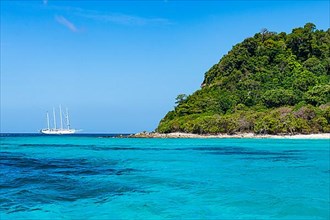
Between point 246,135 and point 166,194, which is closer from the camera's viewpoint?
point 166,194

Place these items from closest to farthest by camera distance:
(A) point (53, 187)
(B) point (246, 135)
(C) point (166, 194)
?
(C) point (166, 194), (A) point (53, 187), (B) point (246, 135)

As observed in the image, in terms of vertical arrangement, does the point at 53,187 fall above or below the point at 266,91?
below

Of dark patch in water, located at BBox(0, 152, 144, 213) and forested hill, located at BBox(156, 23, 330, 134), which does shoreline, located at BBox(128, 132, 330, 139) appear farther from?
dark patch in water, located at BBox(0, 152, 144, 213)

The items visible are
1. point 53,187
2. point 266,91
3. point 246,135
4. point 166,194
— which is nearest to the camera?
point 166,194

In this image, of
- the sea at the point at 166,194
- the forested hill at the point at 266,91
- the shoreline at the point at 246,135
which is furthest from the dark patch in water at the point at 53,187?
the forested hill at the point at 266,91

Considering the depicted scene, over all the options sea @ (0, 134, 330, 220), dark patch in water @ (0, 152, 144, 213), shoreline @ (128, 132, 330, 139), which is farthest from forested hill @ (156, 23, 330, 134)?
dark patch in water @ (0, 152, 144, 213)

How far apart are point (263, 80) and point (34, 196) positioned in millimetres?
81435

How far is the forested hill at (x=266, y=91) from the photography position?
66.9 meters

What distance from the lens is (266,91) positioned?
8056cm

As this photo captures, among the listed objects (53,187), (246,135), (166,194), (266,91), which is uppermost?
(266,91)

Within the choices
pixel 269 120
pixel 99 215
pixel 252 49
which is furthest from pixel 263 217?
pixel 252 49

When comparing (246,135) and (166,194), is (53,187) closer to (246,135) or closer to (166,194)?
(166,194)

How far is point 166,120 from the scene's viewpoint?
93.0 meters

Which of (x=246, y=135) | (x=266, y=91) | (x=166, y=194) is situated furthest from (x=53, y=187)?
(x=266, y=91)
